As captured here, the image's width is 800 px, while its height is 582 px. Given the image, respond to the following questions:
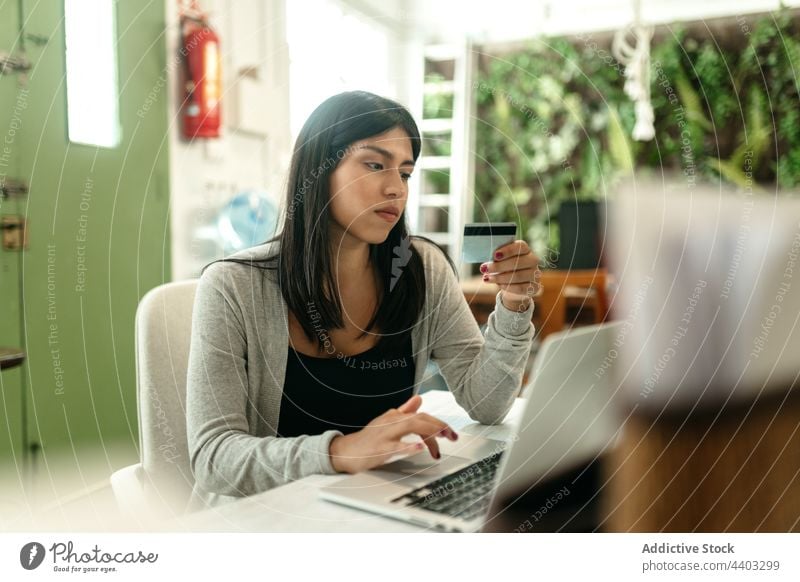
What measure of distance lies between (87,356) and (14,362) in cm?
8

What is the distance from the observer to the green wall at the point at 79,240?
0.69 m

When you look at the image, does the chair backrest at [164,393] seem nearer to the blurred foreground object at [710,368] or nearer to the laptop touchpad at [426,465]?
the laptop touchpad at [426,465]

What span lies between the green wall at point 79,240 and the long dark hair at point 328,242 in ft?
0.56

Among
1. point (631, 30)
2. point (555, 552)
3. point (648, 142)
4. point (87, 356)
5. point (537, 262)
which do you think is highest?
point (631, 30)

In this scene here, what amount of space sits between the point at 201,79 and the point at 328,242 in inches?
9.8

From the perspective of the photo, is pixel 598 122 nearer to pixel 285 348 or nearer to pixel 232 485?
pixel 285 348

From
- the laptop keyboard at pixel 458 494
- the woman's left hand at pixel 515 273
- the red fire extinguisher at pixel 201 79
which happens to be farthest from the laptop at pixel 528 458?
the red fire extinguisher at pixel 201 79

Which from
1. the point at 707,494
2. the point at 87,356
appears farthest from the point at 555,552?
the point at 87,356

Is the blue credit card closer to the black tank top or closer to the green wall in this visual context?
the black tank top

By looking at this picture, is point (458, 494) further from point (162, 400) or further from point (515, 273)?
point (162, 400)

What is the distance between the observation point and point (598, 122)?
0.73 metres

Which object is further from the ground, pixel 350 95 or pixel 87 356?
pixel 350 95

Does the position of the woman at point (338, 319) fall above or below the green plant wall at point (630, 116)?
below

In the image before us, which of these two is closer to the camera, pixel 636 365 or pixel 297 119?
pixel 636 365
